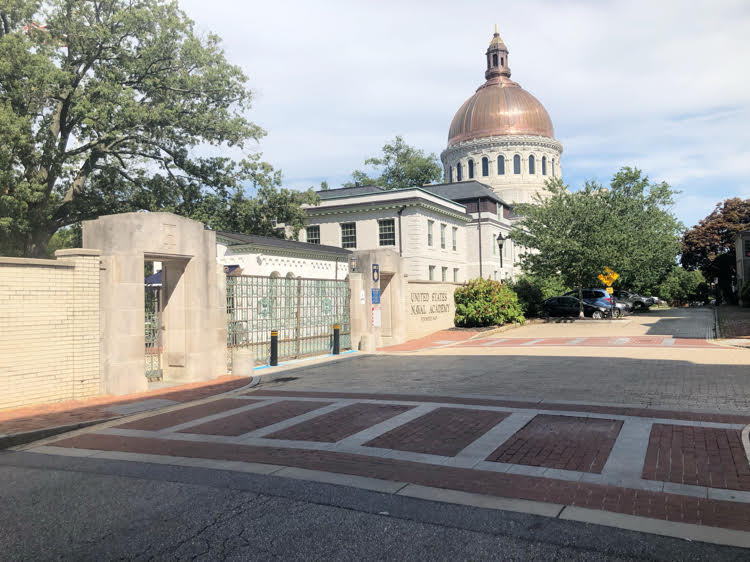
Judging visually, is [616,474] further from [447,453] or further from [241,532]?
[241,532]

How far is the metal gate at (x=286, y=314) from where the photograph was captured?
15.4 meters

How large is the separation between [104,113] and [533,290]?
24.6 meters

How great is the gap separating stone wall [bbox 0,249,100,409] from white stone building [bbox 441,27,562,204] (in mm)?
66473

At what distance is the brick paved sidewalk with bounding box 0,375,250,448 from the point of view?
8.60m

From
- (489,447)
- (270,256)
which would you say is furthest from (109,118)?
(489,447)

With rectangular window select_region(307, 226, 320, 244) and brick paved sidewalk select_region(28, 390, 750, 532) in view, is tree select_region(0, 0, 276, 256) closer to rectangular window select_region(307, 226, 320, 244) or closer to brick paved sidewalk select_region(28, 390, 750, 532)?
rectangular window select_region(307, 226, 320, 244)

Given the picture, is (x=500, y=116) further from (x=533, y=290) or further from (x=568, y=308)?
(x=568, y=308)

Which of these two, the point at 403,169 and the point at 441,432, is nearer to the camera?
the point at 441,432

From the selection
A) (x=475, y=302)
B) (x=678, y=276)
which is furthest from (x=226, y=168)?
(x=678, y=276)

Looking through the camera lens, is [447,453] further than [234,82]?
No

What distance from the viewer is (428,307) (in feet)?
88.7

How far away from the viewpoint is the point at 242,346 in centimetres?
1568

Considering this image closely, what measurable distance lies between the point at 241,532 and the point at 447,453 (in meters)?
2.93

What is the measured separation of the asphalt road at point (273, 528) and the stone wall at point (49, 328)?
14.4ft
